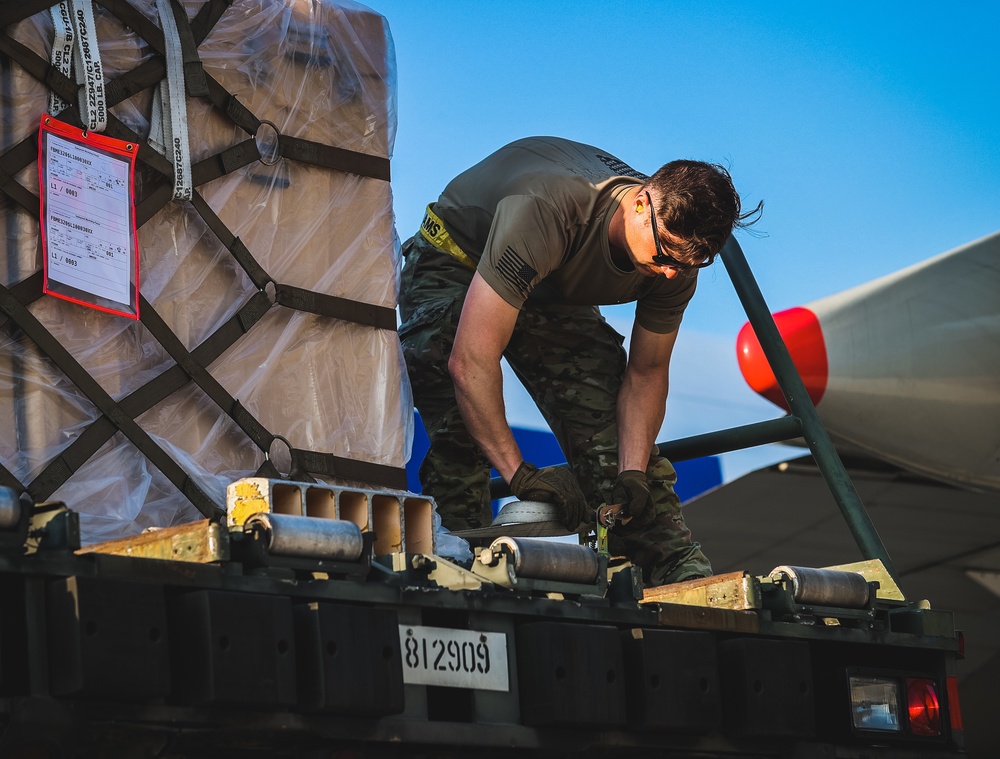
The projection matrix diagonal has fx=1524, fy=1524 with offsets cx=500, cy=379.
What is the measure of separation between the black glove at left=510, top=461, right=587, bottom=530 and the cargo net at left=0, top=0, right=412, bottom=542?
38 cm

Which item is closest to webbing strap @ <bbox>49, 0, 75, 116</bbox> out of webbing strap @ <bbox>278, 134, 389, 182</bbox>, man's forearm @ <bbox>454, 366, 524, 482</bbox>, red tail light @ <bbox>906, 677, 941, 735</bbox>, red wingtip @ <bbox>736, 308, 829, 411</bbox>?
webbing strap @ <bbox>278, 134, 389, 182</bbox>

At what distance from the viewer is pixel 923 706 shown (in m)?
3.95

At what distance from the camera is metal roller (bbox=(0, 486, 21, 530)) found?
8.65ft

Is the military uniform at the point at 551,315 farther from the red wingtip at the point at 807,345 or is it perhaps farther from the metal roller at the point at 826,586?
the red wingtip at the point at 807,345

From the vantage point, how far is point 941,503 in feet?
44.5

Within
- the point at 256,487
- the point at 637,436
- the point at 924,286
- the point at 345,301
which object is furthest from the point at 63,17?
the point at 924,286

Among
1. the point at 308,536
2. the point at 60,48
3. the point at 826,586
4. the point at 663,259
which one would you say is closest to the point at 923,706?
the point at 826,586

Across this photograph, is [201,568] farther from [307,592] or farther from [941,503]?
[941,503]

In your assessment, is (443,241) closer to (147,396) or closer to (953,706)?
(147,396)

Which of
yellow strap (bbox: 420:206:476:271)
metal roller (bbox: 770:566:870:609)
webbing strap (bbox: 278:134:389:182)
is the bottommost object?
metal roller (bbox: 770:566:870:609)

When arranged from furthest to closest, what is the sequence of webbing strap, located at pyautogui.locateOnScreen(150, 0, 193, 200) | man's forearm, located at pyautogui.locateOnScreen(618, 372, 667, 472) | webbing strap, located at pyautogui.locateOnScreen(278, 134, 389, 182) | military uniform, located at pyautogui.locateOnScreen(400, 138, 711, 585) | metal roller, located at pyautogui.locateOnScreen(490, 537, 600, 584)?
man's forearm, located at pyautogui.locateOnScreen(618, 372, 667, 472)
military uniform, located at pyautogui.locateOnScreen(400, 138, 711, 585)
webbing strap, located at pyautogui.locateOnScreen(278, 134, 389, 182)
webbing strap, located at pyautogui.locateOnScreen(150, 0, 193, 200)
metal roller, located at pyautogui.locateOnScreen(490, 537, 600, 584)

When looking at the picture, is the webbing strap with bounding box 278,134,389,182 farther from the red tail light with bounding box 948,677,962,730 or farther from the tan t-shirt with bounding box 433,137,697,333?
the red tail light with bounding box 948,677,962,730

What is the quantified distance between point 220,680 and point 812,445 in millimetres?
3036

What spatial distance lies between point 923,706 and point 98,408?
88.7 inches
